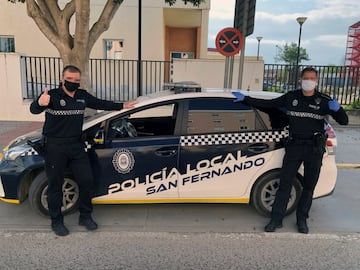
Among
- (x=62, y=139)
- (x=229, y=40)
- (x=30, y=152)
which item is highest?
(x=229, y=40)

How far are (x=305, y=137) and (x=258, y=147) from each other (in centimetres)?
54

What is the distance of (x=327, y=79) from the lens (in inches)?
422

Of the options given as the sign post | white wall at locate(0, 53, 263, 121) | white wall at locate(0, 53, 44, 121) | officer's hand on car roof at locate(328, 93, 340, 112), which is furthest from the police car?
white wall at locate(0, 53, 44, 121)

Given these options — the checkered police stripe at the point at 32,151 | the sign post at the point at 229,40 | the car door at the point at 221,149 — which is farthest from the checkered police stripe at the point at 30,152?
the sign post at the point at 229,40

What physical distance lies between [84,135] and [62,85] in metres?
0.57

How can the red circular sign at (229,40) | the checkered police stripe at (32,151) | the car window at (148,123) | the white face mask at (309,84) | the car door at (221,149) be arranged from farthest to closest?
the red circular sign at (229,40), the car window at (148,123), the car door at (221,149), the checkered police stripe at (32,151), the white face mask at (309,84)

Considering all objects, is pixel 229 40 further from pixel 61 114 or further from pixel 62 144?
pixel 62 144

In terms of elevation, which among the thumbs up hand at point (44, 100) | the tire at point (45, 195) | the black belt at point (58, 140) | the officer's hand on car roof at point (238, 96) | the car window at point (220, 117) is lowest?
the tire at point (45, 195)

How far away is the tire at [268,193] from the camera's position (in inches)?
156

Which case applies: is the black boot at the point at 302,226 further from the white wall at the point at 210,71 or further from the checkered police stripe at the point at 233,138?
the white wall at the point at 210,71

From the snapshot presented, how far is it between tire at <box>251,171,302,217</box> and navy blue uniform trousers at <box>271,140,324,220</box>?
19 centimetres

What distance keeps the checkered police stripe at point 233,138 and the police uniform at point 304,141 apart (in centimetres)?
23

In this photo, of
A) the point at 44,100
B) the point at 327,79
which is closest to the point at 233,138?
the point at 44,100

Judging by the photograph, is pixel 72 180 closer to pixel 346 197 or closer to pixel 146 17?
pixel 346 197
